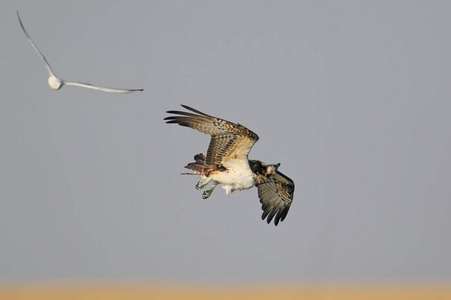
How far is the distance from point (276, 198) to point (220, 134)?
3.49 metres

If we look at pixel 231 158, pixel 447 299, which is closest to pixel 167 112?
pixel 231 158

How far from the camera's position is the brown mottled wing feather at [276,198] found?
67.5 ft

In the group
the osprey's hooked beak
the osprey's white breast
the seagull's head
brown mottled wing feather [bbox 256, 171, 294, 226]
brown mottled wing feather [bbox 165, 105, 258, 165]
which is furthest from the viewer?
brown mottled wing feather [bbox 256, 171, 294, 226]

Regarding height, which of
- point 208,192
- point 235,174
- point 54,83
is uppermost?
point 235,174

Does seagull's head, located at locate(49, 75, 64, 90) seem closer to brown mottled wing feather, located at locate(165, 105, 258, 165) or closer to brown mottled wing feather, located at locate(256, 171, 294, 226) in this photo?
brown mottled wing feather, located at locate(165, 105, 258, 165)

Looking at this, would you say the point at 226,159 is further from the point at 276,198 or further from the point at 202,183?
the point at 276,198

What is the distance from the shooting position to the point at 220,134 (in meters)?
18.0

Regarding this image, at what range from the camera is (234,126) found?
17656 mm

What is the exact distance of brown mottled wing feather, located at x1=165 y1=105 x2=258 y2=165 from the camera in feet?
57.6

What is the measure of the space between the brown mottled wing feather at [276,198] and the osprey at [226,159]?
33 centimetres

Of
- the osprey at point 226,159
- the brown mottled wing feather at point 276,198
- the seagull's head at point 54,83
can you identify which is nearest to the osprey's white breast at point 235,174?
the osprey at point 226,159

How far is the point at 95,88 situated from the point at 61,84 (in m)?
0.71

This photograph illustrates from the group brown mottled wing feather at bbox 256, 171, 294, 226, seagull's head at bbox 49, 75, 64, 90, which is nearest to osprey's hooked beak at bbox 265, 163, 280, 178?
brown mottled wing feather at bbox 256, 171, 294, 226

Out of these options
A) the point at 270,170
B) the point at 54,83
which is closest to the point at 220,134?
the point at 270,170
